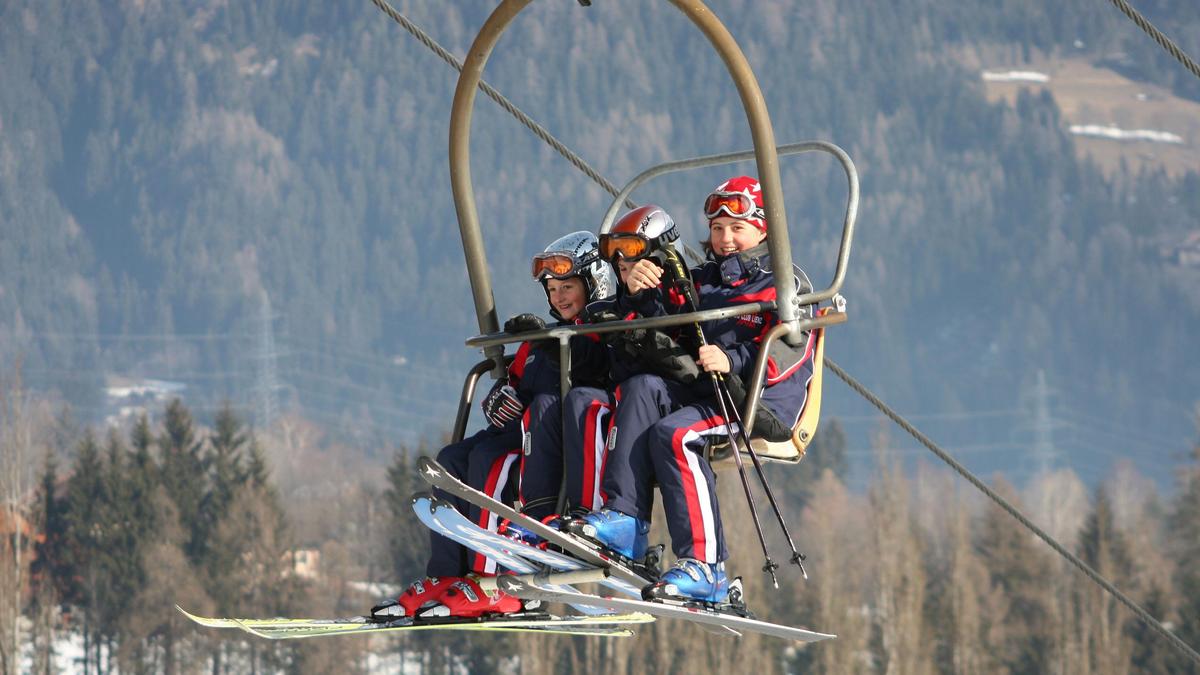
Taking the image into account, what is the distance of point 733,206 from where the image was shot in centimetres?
673

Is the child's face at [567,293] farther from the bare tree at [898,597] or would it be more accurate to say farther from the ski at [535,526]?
the bare tree at [898,597]

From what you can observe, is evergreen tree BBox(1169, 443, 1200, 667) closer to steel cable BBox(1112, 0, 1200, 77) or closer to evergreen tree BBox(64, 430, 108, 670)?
evergreen tree BBox(64, 430, 108, 670)

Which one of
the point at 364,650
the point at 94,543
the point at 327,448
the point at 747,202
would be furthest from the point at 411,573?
the point at 327,448

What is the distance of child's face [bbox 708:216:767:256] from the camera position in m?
6.77

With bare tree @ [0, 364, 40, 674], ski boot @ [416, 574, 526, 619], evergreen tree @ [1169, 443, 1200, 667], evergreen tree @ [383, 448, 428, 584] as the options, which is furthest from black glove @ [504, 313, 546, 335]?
evergreen tree @ [383, 448, 428, 584]

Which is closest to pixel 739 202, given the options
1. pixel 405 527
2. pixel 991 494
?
pixel 991 494

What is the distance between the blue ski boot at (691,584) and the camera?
6.09 metres

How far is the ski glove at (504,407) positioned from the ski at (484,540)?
656 mm

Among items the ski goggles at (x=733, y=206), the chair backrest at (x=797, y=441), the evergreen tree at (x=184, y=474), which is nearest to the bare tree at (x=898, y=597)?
the evergreen tree at (x=184, y=474)

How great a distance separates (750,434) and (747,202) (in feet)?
2.87

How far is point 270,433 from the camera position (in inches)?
5901

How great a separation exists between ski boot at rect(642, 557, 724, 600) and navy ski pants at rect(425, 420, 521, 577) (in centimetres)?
78

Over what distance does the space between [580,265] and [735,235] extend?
0.58 meters

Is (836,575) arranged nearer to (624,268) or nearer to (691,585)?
(624,268)
